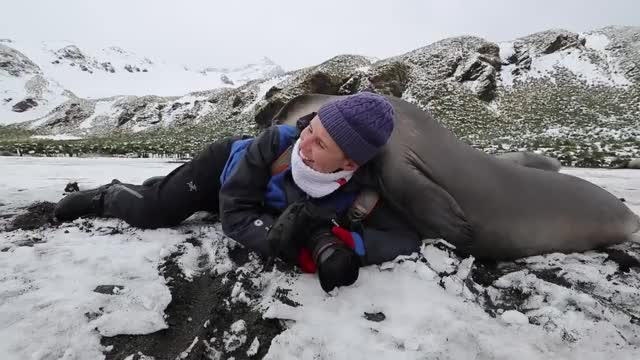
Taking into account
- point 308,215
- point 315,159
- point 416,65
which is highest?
point 315,159

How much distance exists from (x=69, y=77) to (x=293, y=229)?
335 feet

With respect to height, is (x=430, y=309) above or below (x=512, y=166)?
below

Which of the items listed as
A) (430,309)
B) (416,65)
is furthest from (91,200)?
(416,65)

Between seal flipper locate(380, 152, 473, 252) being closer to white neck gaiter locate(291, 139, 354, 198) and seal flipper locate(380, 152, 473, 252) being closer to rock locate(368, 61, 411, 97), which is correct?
white neck gaiter locate(291, 139, 354, 198)

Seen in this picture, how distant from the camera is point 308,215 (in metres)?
2.25

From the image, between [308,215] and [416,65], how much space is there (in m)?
29.1

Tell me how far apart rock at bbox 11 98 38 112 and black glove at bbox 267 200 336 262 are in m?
74.0

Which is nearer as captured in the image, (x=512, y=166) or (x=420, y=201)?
(x=420, y=201)

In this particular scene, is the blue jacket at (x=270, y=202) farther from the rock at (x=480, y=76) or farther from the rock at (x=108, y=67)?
the rock at (x=108, y=67)

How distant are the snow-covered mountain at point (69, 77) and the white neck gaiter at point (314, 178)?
222 ft

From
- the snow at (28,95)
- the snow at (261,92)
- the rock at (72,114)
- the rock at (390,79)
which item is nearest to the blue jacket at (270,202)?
the rock at (390,79)

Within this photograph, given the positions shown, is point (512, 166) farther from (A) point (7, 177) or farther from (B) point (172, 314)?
(A) point (7, 177)

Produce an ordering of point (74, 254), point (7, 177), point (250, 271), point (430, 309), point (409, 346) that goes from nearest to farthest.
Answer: point (409, 346) → point (430, 309) → point (250, 271) → point (74, 254) → point (7, 177)

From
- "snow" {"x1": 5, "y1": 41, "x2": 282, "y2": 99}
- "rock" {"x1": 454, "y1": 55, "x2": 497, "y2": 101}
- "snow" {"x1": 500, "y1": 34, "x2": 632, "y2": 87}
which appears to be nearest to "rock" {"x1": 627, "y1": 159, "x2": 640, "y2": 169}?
"rock" {"x1": 454, "y1": 55, "x2": 497, "y2": 101}
